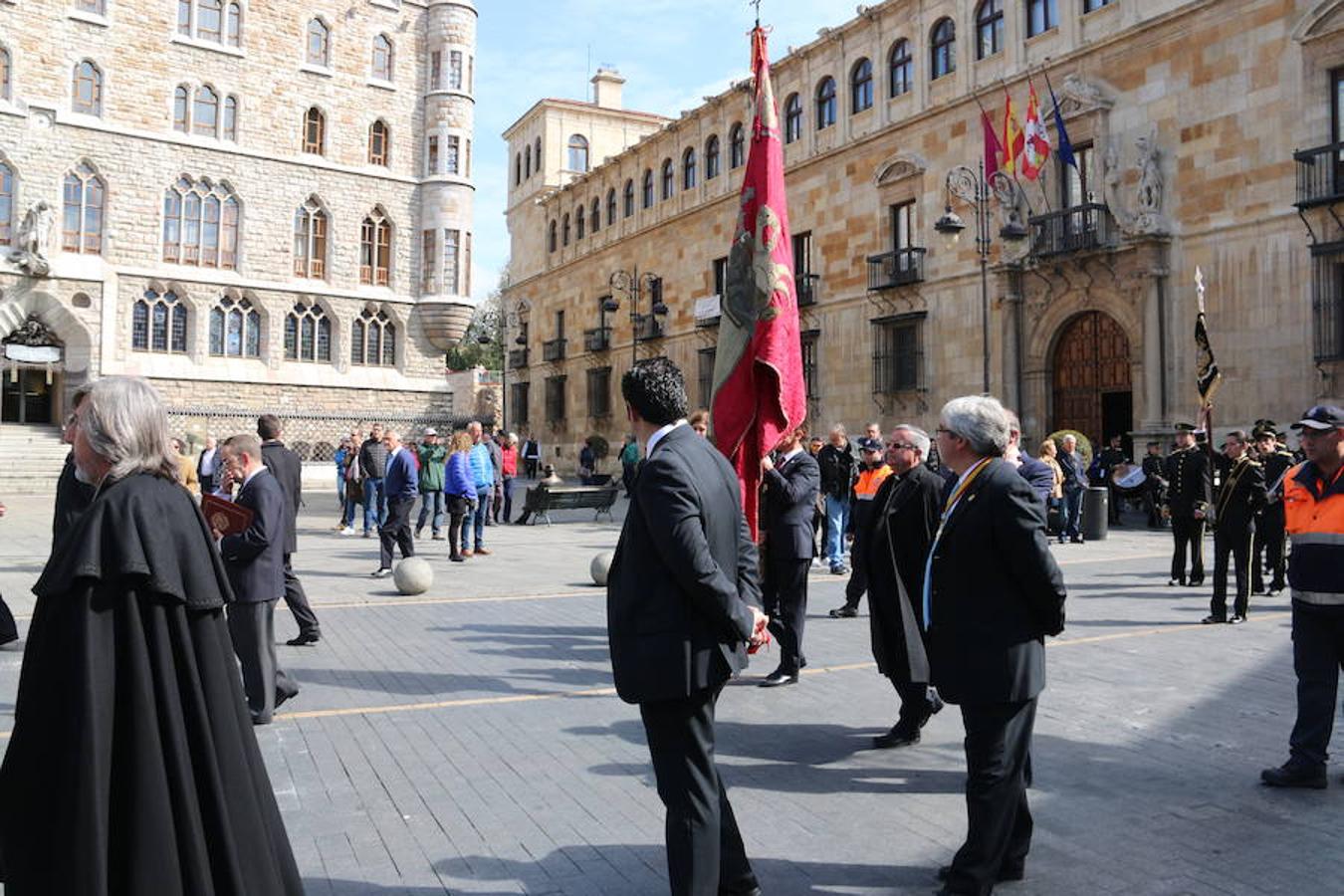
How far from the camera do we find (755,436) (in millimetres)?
6211

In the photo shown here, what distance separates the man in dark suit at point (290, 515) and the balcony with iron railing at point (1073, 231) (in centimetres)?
1892

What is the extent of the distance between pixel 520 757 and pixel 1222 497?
7.47 metres

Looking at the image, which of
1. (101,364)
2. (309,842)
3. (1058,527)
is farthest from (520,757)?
(101,364)

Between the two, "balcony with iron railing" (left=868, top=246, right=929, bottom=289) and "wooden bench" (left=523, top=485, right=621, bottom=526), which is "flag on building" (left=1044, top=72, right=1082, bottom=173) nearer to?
"balcony with iron railing" (left=868, top=246, right=929, bottom=289)

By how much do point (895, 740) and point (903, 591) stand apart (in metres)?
0.81

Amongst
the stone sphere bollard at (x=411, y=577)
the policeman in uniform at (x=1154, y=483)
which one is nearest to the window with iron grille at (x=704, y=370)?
the policeman in uniform at (x=1154, y=483)

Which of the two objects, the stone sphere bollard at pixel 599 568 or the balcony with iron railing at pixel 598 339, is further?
the balcony with iron railing at pixel 598 339

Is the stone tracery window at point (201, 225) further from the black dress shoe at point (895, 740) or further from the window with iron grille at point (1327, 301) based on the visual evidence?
the black dress shoe at point (895, 740)

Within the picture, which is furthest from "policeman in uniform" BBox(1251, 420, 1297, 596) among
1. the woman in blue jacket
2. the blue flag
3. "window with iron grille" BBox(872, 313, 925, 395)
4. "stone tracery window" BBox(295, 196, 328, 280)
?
"stone tracery window" BBox(295, 196, 328, 280)

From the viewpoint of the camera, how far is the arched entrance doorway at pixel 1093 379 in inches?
918

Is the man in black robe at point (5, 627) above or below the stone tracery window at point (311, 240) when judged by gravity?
below

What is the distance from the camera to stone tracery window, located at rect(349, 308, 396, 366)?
35.8 meters

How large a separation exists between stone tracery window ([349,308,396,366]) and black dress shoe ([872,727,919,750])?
32.9 m

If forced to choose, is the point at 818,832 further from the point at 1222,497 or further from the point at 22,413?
the point at 22,413
